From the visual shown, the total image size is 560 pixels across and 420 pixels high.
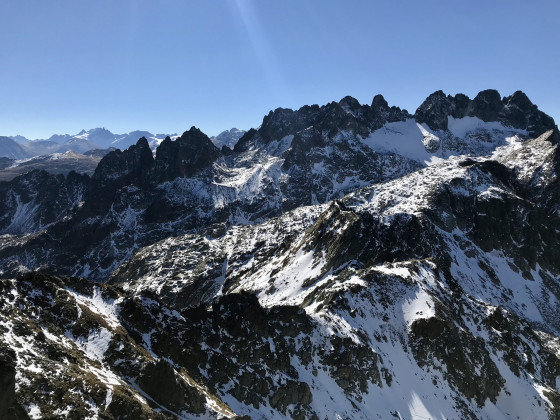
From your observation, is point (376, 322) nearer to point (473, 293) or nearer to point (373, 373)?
point (373, 373)

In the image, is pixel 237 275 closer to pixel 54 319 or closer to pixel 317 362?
pixel 317 362

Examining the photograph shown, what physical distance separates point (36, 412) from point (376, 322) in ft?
217

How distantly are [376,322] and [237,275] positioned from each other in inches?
3700

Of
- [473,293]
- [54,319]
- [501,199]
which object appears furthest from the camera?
[501,199]

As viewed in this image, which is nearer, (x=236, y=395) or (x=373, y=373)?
(x=236, y=395)

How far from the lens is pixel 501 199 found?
7628 inches

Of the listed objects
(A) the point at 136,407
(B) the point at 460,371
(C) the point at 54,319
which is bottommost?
(B) the point at 460,371

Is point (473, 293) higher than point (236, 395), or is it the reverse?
point (236, 395)

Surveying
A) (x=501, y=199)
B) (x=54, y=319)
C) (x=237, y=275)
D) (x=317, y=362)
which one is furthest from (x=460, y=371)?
(x=501, y=199)

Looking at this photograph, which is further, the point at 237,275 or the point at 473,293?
the point at 237,275

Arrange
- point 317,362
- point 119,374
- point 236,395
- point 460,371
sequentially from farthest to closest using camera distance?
point 460,371, point 317,362, point 236,395, point 119,374

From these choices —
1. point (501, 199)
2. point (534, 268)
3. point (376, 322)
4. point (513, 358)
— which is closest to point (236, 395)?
point (376, 322)

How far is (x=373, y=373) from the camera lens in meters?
78.6

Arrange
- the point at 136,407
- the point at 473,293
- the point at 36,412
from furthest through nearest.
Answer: the point at 473,293 < the point at 136,407 < the point at 36,412
